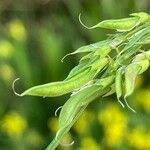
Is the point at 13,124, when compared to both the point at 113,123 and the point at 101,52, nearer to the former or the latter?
the point at 113,123

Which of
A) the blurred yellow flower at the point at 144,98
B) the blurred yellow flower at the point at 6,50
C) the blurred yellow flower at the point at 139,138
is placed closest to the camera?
the blurred yellow flower at the point at 139,138

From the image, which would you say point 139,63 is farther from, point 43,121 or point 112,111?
point 43,121

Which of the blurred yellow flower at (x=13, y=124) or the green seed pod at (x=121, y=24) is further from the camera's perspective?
the blurred yellow flower at (x=13, y=124)

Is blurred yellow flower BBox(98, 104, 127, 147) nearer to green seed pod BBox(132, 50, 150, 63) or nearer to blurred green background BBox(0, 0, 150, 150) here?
blurred green background BBox(0, 0, 150, 150)

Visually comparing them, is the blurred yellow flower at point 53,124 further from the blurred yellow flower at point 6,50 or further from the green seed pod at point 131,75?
the green seed pod at point 131,75

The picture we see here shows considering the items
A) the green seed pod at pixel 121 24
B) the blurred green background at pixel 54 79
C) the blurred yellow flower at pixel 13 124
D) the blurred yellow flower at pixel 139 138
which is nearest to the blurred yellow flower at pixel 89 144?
the blurred green background at pixel 54 79

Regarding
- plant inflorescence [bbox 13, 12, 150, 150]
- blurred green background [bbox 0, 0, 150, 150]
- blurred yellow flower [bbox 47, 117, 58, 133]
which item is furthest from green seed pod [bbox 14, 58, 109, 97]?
blurred yellow flower [bbox 47, 117, 58, 133]

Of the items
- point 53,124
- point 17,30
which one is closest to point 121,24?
point 53,124
